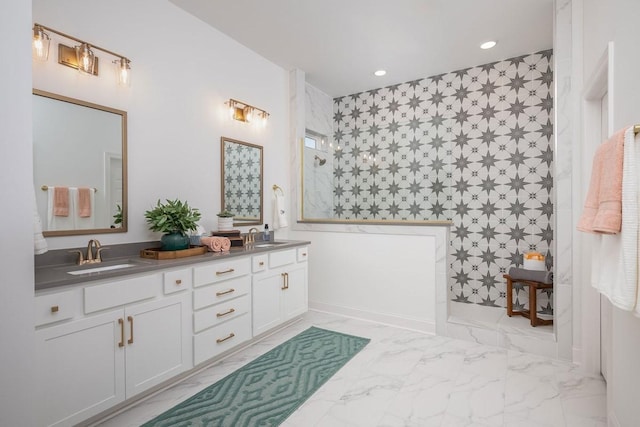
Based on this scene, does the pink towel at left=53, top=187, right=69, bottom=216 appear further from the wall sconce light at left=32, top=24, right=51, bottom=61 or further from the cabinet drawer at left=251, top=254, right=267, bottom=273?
the cabinet drawer at left=251, top=254, right=267, bottom=273

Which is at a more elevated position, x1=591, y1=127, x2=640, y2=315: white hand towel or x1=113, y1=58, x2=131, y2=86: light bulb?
x1=113, y1=58, x2=131, y2=86: light bulb

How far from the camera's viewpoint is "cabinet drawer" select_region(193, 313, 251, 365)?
2229 millimetres

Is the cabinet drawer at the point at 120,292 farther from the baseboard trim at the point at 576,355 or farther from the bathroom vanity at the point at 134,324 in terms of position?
the baseboard trim at the point at 576,355

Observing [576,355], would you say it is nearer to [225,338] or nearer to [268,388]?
[268,388]

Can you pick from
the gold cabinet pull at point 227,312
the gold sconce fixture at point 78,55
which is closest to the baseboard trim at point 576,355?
the gold cabinet pull at point 227,312

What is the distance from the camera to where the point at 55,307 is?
1.53 m

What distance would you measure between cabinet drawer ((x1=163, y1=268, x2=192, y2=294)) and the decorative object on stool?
9.76ft

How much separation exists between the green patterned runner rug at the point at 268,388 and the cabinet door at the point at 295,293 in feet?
1.02

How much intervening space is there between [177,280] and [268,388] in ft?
3.09

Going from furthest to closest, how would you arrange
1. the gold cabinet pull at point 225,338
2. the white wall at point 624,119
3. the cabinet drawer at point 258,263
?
1. the cabinet drawer at point 258,263
2. the gold cabinet pull at point 225,338
3. the white wall at point 624,119

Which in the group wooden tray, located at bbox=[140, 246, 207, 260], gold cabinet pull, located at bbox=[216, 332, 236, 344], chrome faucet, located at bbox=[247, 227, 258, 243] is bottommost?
gold cabinet pull, located at bbox=[216, 332, 236, 344]

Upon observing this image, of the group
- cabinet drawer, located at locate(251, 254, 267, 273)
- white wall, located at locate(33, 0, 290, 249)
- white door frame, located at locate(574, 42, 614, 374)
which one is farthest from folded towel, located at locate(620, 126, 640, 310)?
white wall, located at locate(33, 0, 290, 249)

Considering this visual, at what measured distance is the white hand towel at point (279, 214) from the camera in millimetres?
3643

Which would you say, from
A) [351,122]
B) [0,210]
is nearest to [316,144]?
A: [351,122]
